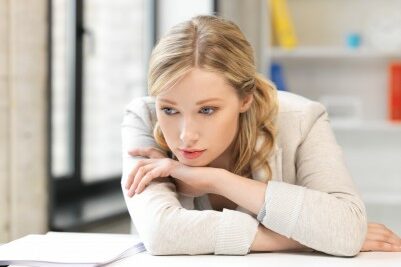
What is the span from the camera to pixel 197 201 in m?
1.58

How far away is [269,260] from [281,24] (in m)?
2.32

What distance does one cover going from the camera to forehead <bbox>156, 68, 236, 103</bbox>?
1353 mm

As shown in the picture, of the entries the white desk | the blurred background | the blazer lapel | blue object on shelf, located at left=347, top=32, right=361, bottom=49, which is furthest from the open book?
blue object on shelf, located at left=347, top=32, right=361, bottom=49

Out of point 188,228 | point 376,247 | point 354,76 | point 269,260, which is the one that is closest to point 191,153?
point 188,228

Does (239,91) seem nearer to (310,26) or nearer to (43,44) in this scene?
(43,44)

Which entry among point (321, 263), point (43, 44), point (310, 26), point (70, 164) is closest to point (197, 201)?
point (321, 263)

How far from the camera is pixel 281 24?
3.43m

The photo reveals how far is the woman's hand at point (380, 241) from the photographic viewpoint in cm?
140

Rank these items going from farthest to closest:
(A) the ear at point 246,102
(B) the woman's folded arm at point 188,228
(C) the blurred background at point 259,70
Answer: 1. (C) the blurred background at point 259,70
2. (A) the ear at point 246,102
3. (B) the woman's folded arm at point 188,228

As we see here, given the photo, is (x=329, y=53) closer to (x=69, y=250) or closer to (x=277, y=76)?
(x=277, y=76)

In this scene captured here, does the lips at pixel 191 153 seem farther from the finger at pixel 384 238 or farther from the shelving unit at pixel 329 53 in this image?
the shelving unit at pixel 329 53

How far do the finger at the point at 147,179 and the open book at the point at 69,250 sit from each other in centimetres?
11

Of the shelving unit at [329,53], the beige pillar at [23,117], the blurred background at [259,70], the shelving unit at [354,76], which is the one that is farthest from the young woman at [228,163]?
the shelving unit at [354,76]

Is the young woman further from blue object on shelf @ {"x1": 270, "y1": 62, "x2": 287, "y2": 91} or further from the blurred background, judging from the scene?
blue object on shelf @ {"x1": 270, "y1": 62, "x2": 287, "y2": 91}
